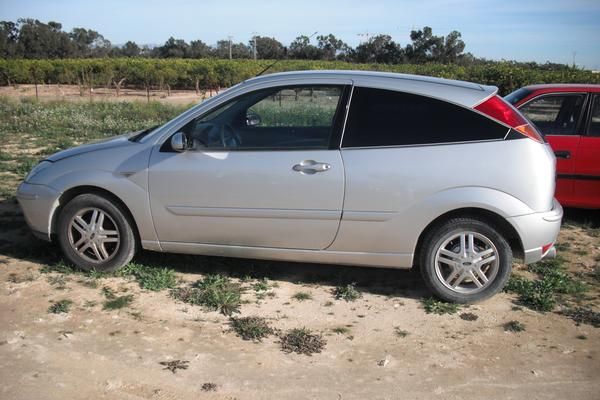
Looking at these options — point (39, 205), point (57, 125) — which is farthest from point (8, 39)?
point (39, 205)

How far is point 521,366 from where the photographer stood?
3643mm

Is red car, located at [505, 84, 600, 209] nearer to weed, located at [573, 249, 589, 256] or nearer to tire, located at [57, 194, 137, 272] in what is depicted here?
weed, located at [573, 249, 589, 256]

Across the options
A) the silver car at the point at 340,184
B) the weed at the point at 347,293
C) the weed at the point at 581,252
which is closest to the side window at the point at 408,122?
the silver car at the point at 340,184

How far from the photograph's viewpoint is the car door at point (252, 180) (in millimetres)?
4402

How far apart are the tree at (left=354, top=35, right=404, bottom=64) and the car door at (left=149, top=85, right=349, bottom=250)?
2555 inches

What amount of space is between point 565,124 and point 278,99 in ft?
11.7

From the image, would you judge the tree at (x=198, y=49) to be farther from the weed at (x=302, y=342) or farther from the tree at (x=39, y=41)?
the weed at (x=302, y=342)

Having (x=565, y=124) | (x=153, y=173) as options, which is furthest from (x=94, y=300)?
(x=565, y=124)

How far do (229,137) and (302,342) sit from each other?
1787 mm

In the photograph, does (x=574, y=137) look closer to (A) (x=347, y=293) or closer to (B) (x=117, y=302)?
(A) (x=347, y=293)

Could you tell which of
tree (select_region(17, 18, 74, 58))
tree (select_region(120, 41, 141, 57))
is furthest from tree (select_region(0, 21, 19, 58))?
tree (select_region(120, 41, 141, 57))

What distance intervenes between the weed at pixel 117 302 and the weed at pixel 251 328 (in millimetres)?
869

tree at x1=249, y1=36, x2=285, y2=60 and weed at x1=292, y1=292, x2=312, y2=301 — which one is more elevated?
tree at x1=249, y1=36, x2=285, y2=60

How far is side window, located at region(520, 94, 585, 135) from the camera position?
21.3 feet
